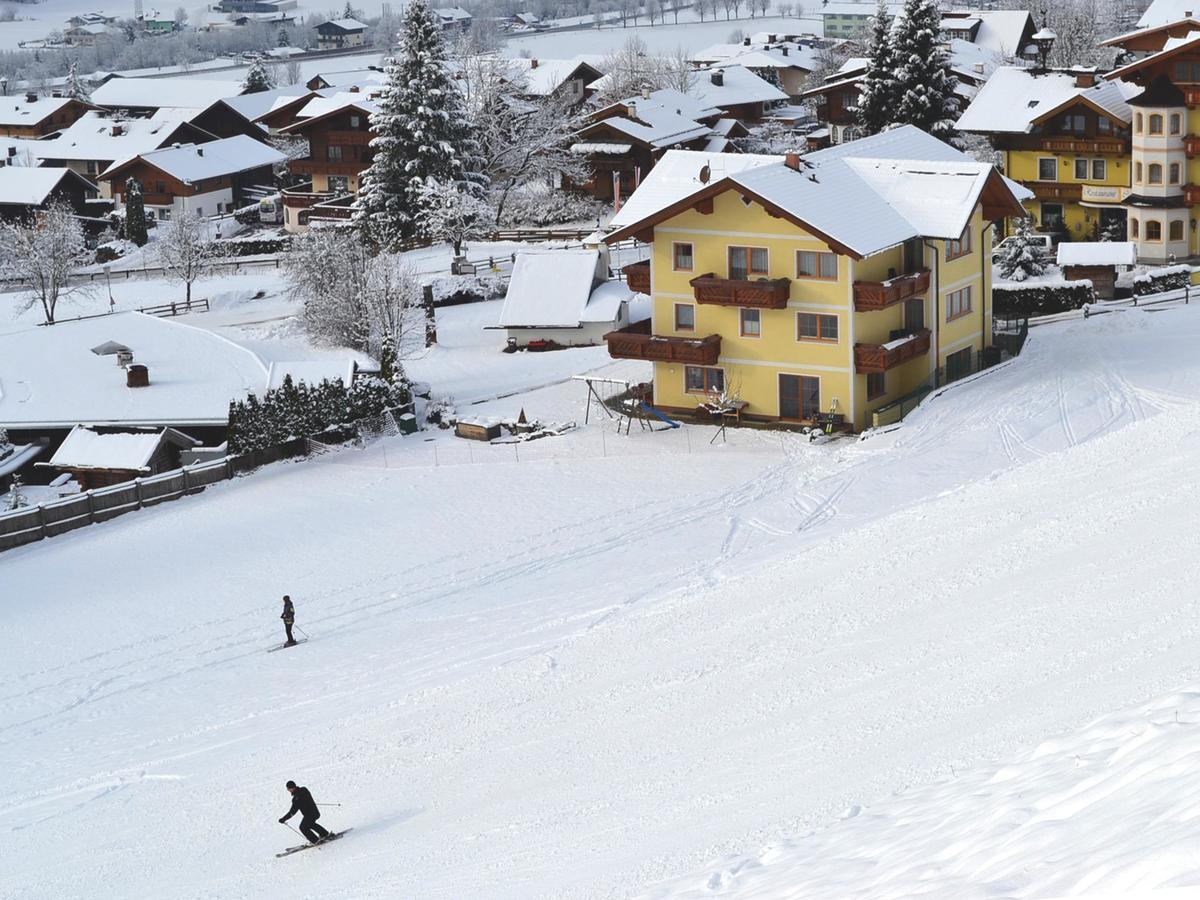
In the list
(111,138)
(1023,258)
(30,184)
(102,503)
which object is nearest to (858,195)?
(1023,258)

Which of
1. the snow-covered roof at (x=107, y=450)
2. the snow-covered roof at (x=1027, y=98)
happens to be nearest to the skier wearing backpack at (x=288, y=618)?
the snow-covered roof at (x=107, y=450)

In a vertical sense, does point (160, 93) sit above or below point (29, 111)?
above

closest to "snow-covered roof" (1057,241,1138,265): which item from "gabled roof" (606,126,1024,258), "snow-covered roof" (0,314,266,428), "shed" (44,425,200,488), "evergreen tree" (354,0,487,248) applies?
"gabled roof" (606,126,1024,258)

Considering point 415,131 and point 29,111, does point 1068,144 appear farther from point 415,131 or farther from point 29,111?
point 29,111

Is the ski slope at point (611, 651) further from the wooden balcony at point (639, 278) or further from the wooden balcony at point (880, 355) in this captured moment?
the wooden balcony at point (639, 278)

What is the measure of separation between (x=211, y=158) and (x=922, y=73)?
151 feet

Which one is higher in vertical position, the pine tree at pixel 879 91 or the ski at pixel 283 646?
the pine tree at pixel 879 91

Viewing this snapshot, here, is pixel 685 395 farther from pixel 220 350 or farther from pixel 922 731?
pixel 922 731

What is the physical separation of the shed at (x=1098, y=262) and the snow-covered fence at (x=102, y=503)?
28.2m

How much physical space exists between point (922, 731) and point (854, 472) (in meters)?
18.6

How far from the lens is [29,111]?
12631 cm

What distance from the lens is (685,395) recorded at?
152 ft

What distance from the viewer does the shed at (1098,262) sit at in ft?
183

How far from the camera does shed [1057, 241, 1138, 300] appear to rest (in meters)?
55.7
